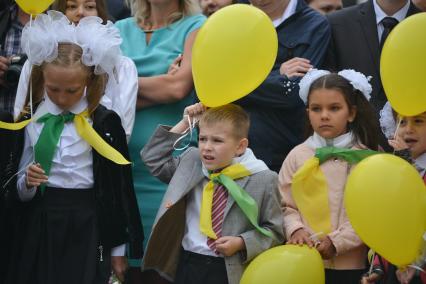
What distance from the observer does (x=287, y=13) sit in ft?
20.2

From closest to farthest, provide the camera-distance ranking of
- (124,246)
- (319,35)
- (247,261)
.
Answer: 1. (247,261)
2. (124,246)
3. (319,35)

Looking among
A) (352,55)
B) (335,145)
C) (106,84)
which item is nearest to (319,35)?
(352,55)

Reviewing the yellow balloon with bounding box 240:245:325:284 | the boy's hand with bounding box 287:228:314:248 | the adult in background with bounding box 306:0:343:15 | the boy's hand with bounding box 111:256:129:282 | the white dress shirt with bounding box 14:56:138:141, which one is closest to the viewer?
the yellow balloon with bounding box 240:245:325:284

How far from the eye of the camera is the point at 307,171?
5.47 m

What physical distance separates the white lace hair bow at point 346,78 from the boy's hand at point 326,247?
30.0 inches

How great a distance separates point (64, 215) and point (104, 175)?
0.94 ft

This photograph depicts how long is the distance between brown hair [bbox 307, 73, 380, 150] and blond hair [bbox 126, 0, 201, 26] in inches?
45.4

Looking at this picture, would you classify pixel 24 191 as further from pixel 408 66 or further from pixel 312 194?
pixel 408 66

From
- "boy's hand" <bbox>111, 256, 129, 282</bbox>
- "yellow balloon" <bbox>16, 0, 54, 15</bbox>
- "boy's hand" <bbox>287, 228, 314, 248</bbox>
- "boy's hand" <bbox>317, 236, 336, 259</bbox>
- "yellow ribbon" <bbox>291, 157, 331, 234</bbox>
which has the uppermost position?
"yellow balloon" <bbox>16, 0, 54, 15</bbox>

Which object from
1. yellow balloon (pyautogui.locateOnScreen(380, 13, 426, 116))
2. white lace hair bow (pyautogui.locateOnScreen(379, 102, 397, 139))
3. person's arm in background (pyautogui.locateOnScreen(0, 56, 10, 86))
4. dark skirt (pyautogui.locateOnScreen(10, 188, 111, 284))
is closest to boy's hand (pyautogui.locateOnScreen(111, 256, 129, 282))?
dark skirt (pyautogui.locateOnScreen(10, 188, 111, 284))

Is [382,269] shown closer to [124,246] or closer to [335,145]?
[335,145]

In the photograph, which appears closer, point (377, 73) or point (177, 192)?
point (177, 192)

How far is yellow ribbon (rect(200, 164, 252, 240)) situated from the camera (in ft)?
17.3

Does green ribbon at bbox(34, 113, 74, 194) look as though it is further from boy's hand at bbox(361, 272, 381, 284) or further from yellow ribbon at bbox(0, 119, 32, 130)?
boy's hand at bbox(361, 272, 381, 284)
